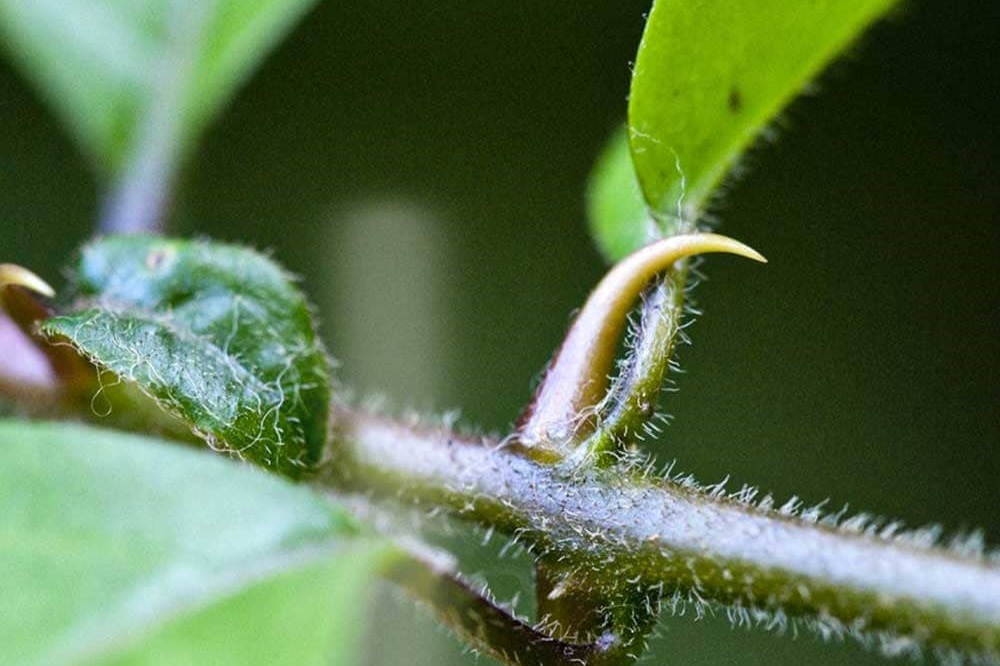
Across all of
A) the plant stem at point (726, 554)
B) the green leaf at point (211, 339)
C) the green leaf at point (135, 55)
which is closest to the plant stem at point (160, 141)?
the green leaf at point (135, 55)

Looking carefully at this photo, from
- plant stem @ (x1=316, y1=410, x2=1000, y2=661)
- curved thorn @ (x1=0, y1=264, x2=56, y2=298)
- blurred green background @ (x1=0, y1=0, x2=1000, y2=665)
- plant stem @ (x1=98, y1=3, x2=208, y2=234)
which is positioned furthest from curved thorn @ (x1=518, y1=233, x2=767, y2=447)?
blurred green background @ (x1=0, y1=0, x2=1000, y2=665)

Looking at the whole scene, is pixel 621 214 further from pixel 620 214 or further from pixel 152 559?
pixel 152 559

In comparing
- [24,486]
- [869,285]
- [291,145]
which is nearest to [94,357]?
[24,486]

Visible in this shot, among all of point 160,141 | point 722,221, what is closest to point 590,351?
point 160,141

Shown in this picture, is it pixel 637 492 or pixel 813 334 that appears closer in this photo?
pixel 637 492

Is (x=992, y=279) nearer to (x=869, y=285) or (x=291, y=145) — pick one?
(x=869, y=285)

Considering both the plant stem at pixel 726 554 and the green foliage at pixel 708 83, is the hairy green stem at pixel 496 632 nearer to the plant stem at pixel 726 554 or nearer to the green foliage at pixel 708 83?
the plant stem at pixel 726 554

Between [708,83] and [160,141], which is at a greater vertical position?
[708,83]
